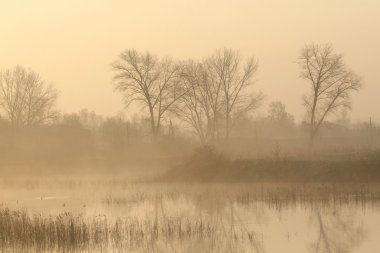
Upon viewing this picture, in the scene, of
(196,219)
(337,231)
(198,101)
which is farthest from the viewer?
(198,101)

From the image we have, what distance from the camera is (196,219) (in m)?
24.8

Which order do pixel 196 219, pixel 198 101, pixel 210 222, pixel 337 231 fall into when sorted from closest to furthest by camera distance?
pixel 337 231
pixel 210 222
pixel 196 219
pixel 198 101

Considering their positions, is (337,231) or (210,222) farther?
(210,222)

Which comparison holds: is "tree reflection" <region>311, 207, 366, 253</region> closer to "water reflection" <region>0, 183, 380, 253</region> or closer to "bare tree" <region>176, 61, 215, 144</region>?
"water reflection" <region>0, 183, 380, 253</region>

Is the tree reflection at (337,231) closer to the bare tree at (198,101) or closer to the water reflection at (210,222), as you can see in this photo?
the water reflection at (210,222)

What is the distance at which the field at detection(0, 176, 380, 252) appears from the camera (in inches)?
751

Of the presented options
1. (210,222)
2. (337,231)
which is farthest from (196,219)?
(337,231)

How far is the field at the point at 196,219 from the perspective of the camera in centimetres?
1908

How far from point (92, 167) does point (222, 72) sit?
18382mm

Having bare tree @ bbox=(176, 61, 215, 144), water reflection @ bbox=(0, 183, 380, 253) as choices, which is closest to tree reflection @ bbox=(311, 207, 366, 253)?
water reflection @ bbox=(0, 183, 380, 253)

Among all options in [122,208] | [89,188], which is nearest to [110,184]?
[89,188]

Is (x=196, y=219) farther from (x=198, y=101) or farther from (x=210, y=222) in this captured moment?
(x=198, y=101)

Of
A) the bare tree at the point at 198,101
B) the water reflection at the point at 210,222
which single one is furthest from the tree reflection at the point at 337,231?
the bare tree at the point at 198,101

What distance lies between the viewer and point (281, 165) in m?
42.8
